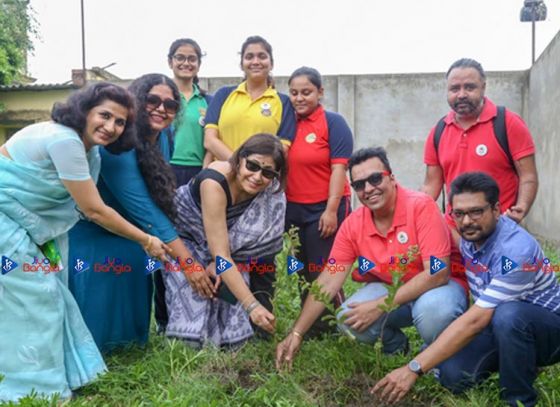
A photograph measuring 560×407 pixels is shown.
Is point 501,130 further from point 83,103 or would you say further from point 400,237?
point 83,103

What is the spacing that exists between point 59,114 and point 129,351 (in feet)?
4.84

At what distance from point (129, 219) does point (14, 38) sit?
13937mm

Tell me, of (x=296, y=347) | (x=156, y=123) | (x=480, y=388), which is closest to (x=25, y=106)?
(x=156, y=123)

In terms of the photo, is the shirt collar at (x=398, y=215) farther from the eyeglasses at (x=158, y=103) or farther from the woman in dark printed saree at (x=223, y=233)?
the eyeglasses at (x=158, y=103)

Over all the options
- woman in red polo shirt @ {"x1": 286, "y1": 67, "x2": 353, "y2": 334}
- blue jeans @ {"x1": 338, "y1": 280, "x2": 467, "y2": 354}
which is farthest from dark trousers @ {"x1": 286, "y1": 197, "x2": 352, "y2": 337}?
blue jeans @ {"x1": 338, "y1": 280, "x2": 467, "y2": 354}

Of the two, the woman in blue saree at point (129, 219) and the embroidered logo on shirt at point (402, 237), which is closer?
the embroidered logo on shirt at point (402, 237)

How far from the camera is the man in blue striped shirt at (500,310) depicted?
2.48 meters

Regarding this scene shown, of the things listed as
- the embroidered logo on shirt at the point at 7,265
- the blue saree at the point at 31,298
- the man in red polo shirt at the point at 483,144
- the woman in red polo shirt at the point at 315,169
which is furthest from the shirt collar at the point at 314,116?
the embroidered logo on shirt at the point at 7,265

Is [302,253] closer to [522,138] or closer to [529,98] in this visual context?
[522,138]

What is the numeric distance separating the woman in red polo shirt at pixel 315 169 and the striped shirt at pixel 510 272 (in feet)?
3.63

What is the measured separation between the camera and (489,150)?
10.9 feet

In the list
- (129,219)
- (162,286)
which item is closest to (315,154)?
(129,219)

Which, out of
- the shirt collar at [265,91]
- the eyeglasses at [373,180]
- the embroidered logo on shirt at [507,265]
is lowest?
the embroidered logo on shirt at [507,265]

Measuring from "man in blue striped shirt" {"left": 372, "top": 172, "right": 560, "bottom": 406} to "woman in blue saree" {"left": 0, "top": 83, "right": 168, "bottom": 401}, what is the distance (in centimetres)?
158
